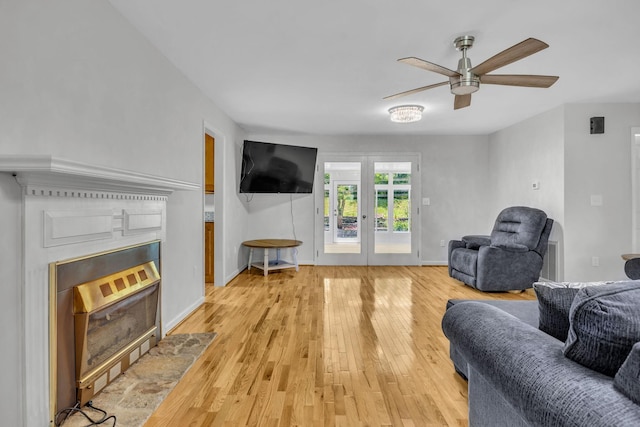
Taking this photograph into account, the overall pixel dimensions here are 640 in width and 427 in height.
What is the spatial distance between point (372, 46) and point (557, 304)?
7.30ft

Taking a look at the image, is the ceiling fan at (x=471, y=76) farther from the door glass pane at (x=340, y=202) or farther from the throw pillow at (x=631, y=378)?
the door glass pane at (x=340, y=202)

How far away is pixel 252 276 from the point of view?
5.11 m

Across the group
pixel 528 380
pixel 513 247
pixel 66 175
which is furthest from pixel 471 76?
pixel 66 175

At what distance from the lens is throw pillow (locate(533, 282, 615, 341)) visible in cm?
113

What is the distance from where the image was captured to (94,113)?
1963mm

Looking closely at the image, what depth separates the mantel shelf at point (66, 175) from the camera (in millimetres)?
1277

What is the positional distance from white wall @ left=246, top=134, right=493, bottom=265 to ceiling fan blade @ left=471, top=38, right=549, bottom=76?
11.6 feet

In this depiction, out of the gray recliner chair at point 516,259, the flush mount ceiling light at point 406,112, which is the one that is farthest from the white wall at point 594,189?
the flush mount ceiling light at point 406,112

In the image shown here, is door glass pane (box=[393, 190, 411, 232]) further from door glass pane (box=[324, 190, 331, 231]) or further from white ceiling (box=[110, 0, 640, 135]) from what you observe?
white ceiling (box=[110, 0, 640, 135])

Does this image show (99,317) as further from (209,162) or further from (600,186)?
(600,186)

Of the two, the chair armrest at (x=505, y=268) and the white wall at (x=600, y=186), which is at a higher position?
the white wall at (x=600, y=186)

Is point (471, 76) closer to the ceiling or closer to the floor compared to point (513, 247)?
closer to the ceiling

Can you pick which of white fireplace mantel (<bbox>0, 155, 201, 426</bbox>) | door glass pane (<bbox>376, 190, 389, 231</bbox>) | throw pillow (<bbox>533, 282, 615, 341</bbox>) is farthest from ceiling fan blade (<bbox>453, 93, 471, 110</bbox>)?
door glass pane (<bbox>376, 190, 389, 231</bbox>)

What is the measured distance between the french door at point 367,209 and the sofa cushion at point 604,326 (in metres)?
5.05
